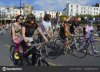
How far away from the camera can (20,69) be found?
6.21 meters

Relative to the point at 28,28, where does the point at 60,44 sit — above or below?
below

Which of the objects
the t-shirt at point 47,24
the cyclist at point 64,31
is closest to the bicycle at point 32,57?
the t-shirt at point 47,24

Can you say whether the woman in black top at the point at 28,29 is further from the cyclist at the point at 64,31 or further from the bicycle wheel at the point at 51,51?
the cyclist at the point at 64,31

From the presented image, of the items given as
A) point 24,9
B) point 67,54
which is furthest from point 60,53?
point 24,9

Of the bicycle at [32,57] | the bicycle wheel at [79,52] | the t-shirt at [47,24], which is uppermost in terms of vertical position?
the t-shirt at [47,24]

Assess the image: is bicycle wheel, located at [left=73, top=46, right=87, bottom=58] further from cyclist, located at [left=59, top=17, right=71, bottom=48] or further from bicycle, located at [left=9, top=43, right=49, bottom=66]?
bicycle, located at [left=9, top=43, right=49, bottom=66]

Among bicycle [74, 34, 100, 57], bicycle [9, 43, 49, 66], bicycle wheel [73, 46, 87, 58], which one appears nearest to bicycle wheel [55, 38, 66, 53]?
bicycle wheel [73, 46, 87, 58]

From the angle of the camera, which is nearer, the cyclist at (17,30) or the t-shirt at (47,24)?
the cyclist at (17,30)

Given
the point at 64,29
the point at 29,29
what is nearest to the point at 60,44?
the point at 64,29

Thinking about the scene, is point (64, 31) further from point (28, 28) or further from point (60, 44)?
point (28, 28)

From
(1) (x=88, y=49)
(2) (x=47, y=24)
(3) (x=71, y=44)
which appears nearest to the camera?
(2) (x=47, y=24)

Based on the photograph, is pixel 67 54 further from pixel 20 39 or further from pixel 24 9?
pixel 20 39

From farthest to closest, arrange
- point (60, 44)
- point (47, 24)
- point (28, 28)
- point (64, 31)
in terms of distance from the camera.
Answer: point (60, 44) → point (64, 31) → point (47, 24) → point (28, 28)

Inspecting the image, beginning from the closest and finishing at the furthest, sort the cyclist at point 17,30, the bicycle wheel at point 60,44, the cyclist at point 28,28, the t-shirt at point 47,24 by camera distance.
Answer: the cyclist at point 28,28
the cyclist at point 17,30
the t-shirt at point 47,24
the bicycle wheel at point 60,44
